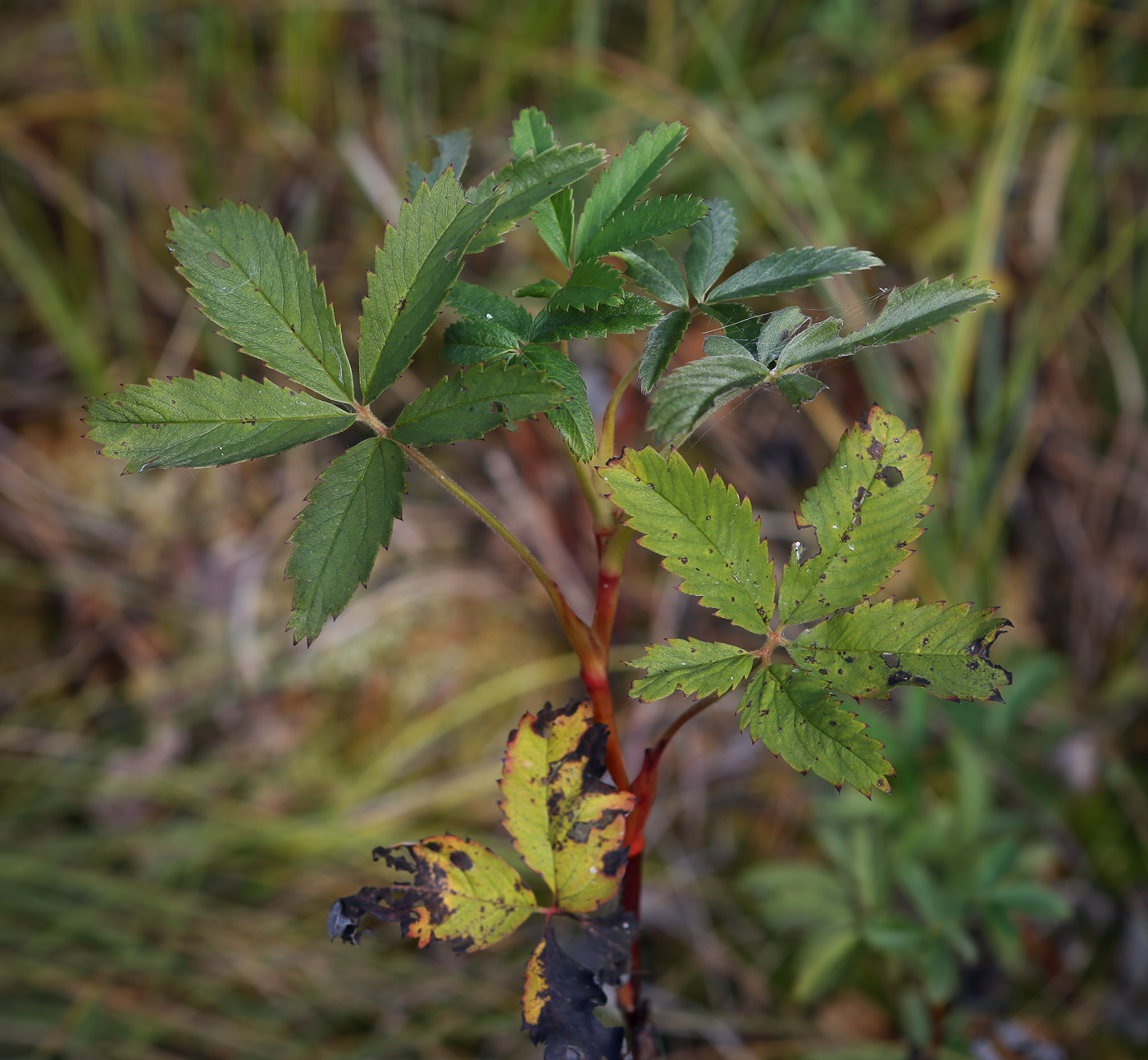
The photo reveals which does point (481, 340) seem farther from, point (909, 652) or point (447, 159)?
point (909, 652)

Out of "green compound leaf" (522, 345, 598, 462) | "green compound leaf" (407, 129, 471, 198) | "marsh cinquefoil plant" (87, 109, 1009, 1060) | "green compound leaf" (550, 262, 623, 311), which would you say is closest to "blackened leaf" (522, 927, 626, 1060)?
"marsh cinquefoil plant" (87, 109, 1009, 1060)

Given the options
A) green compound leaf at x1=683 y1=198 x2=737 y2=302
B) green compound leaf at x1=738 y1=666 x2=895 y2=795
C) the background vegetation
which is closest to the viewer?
green compound leaf at x1=738 y1=666 x2=895 y2=795

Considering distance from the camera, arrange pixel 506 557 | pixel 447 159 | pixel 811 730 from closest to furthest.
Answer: pixel 811 730 < pixel 447 159 < pixel 506 557

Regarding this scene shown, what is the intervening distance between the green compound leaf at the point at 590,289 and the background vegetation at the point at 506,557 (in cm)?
106

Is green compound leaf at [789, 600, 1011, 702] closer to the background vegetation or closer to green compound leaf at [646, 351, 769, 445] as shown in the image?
green compound leaf at [646, 351, 769, 445]

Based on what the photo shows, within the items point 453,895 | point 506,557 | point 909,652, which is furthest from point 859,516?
point 506,557

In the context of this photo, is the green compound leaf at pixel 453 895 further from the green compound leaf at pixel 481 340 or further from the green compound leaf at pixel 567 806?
the green compound leaf at pixel 481 340

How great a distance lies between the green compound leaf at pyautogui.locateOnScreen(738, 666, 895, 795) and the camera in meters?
0.55

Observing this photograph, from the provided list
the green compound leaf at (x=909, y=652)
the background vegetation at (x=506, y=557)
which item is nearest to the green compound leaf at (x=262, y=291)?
the green compound leaf at (x=909, y=652)

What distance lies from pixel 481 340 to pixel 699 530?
216 mm

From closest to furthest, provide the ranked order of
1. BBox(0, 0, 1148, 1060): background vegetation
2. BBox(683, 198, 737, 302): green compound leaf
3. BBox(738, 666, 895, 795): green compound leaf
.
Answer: BBox(738, 666, 895, 795): green compound leaf < BBox(683, 198, 737, 302): green compound leaf < BBox(0, 0, 1148, 1060): background vegetation

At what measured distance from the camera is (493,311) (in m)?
0.63

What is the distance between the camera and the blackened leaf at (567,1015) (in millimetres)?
592

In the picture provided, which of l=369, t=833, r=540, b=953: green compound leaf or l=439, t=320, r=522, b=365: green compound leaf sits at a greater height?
l=439, t=320, r=522, b=365: green compound leaf
